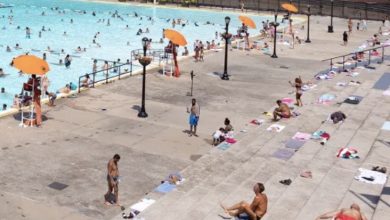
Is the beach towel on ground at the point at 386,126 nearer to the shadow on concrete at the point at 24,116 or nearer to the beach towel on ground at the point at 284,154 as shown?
the beach towel on ground at the point at 284,154

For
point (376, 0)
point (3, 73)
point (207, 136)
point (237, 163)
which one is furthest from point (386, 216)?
point (376, 0)

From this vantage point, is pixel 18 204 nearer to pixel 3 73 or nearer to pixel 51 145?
pixel 51 145

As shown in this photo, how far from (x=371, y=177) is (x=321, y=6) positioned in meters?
59.2

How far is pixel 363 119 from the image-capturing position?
73.0 feet

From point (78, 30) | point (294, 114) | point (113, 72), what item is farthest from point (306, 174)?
point (78, 30)

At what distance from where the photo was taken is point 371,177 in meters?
15.8

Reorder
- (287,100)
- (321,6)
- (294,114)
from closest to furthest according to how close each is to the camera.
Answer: (294,114), (287,100), (321,6)

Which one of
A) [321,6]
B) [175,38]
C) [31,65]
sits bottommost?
[31,65]

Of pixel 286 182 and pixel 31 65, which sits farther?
pixel 31 65

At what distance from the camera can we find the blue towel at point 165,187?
15836 mm

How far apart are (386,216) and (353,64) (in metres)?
25.0

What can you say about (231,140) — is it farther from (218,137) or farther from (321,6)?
(321,6)

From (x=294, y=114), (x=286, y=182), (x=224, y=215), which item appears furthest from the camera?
(x=294, y=114)

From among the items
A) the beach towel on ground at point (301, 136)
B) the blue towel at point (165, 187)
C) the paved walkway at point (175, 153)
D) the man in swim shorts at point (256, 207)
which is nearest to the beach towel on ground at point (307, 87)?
the paved walkway at point (175, 153)
